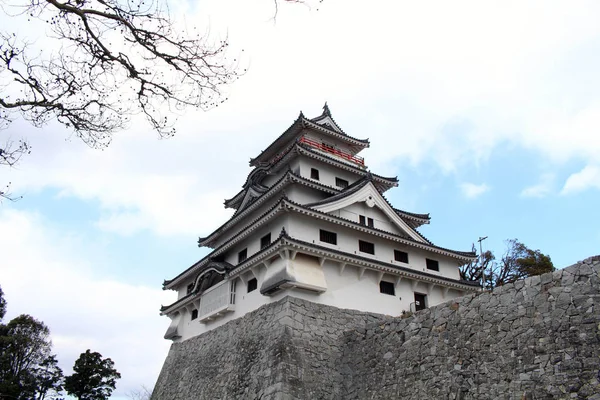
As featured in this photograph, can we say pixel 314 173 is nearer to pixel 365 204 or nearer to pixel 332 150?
pixel 332 150

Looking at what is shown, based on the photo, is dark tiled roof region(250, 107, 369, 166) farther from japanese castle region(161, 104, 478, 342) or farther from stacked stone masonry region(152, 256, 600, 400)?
stacked stone masonry region(152, 256, 600, 400)

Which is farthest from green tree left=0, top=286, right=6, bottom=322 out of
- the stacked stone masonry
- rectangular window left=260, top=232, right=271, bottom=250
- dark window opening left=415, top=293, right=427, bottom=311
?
dark window opening left=415, top=293, right=427, bottom=311

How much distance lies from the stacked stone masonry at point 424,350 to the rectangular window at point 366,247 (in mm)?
2987

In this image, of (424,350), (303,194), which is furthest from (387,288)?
(424,350)

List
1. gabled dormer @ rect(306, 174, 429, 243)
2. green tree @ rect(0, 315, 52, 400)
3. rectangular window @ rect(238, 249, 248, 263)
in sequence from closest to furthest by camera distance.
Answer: gabled dormer @ rect(306, 174, 429, 243) < rectangular window @ rect(238, 249, 248, 263) < green tree @ rect(0, 315, 52, 400)

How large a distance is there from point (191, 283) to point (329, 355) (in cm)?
1102

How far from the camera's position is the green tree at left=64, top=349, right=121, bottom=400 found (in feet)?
109

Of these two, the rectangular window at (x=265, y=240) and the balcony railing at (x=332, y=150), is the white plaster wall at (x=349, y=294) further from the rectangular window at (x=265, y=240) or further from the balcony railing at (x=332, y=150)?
the balcony railing at (x=332, y=150)

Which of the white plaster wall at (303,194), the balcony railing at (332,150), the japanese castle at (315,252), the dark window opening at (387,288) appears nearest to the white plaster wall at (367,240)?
the japanese castle at (315,252)

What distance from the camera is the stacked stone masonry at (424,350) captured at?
945 centimetres

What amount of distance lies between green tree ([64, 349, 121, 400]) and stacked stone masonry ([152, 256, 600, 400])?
16663mm

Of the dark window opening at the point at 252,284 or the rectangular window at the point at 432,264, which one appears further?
the rectangular window at the point at 432,264

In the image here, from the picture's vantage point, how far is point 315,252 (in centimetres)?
1744

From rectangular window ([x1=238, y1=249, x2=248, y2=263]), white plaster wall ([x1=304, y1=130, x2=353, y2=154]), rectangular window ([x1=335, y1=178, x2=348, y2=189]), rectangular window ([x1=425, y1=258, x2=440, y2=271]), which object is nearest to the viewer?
rectangular window ([x1=238, y1=249, x2=248, y2=263])
